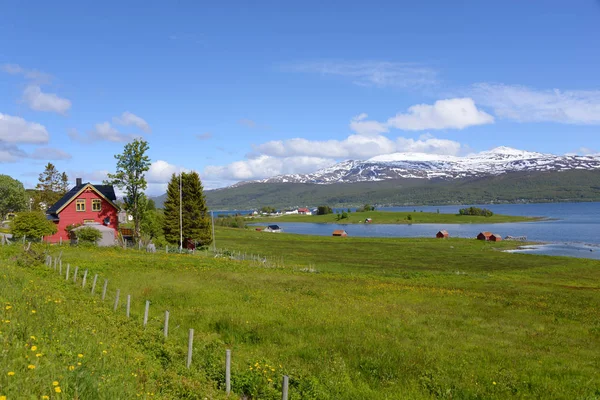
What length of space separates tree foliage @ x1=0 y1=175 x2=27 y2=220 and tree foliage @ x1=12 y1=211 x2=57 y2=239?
61144 mm

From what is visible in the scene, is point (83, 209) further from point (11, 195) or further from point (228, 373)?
point (228, 373)

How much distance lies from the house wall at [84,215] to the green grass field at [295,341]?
1342 inches

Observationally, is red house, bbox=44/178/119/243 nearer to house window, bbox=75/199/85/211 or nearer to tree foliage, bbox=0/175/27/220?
house window, bbox=75/199/85/211

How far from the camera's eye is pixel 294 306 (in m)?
26.5

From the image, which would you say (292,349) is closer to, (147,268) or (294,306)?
(294,306)

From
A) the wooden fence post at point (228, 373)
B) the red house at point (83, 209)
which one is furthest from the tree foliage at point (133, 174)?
the wooden fence post at point (228, 373)

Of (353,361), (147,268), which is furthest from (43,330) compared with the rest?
(147,268)

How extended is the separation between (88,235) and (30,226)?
6.76 m

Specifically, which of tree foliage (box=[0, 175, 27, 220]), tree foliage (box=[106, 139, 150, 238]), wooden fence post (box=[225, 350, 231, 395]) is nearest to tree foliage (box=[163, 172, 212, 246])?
tree foliage (box=[106, 139, 150, 238])

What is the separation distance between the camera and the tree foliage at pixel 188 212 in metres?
70.4

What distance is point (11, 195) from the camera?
108m

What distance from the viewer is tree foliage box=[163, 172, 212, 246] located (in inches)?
2773

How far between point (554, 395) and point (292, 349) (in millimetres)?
9378

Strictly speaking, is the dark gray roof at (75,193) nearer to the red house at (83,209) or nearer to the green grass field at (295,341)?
the red house at (83,209)
